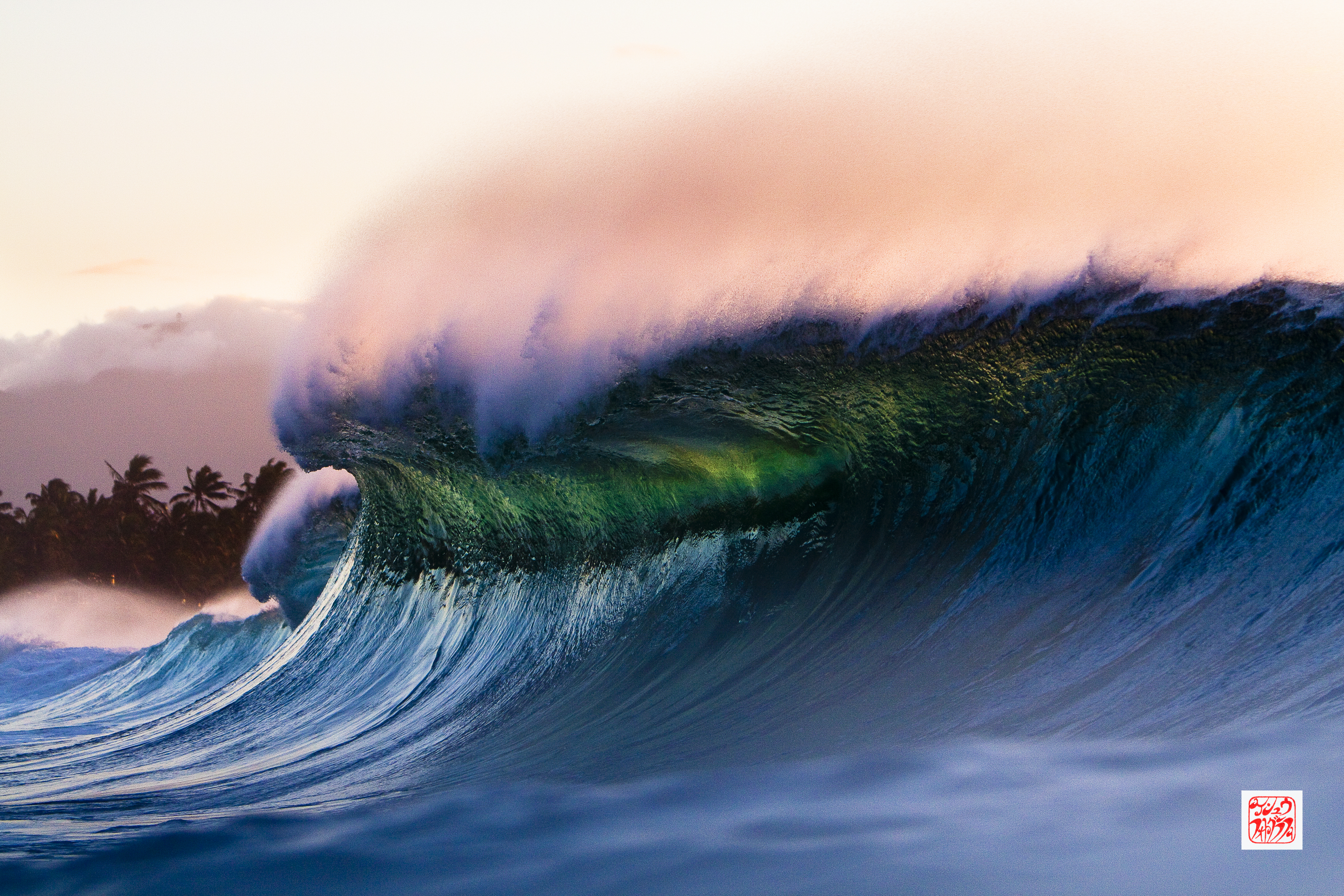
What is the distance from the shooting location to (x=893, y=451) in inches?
225

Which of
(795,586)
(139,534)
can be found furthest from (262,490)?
(795,586)

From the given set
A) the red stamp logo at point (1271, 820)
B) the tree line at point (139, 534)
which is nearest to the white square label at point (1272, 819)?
the red stamp logo at point (1271, 820)

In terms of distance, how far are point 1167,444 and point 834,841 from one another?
3.12m

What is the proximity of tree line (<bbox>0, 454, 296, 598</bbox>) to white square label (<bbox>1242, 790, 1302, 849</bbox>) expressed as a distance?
6059cm

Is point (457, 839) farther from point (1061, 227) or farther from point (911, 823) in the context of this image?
point (1061, 227)

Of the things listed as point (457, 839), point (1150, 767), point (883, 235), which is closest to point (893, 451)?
point (883, 235)

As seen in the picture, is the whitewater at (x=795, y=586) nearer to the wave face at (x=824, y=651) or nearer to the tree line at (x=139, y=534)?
the wave face at (x=824, y=651)

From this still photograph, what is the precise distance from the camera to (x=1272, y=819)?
2.83 meters

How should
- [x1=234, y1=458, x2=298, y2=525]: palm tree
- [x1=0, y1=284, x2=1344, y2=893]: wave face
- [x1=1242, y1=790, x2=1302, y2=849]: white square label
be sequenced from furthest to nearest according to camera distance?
[x1=234, y1=458, x2=298, y2=525]: palm tree
[x1=0, y1=284, x2=1344, y2=893]: wave face
[x1=1242, y1=790, x2=1302, y2=849]: white square label

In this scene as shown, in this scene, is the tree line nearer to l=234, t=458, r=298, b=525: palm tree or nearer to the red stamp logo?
l=234, t=458, r=298, b=525: palm tree

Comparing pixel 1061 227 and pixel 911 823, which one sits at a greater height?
pixel 1061 227

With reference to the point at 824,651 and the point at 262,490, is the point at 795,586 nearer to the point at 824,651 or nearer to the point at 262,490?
the point at 824,651

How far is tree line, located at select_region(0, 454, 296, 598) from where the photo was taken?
6228cm

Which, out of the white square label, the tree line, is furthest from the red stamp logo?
the tree line
